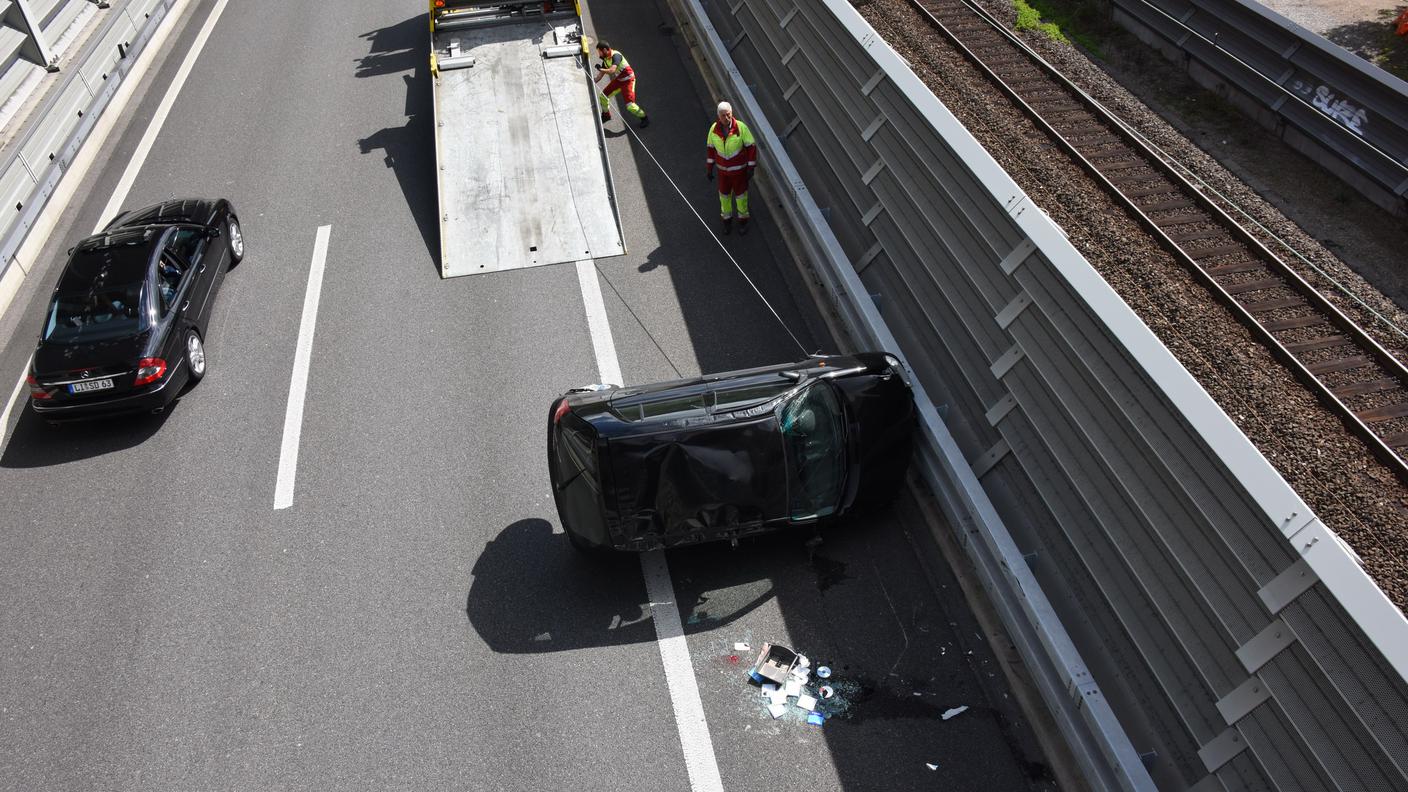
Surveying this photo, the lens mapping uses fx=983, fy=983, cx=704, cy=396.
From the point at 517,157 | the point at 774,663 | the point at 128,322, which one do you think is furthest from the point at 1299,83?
the point at 128,322

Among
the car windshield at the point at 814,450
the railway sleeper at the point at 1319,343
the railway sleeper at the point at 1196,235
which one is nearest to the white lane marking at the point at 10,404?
the car windshield at the point at 814,450

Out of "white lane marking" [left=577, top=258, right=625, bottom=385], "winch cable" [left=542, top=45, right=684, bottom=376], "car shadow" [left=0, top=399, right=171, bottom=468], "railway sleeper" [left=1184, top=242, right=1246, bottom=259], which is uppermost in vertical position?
"railway sleeper" [left=1184, top=242, right=1246, bottom=259]

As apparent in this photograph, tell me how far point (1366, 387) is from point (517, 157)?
32.2 ft

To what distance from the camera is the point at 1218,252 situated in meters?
10.3

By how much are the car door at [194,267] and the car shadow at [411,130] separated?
2.50 meters

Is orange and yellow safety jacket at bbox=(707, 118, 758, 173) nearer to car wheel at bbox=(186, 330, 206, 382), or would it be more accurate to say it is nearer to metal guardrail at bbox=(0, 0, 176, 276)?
car wheel at bbox=(186, 330, 206, 382)

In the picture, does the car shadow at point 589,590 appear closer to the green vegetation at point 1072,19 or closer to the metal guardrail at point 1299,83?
the metal guardrail at point 1299,83

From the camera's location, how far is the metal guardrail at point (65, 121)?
499 inches

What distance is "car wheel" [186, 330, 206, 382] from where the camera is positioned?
34.2 feet

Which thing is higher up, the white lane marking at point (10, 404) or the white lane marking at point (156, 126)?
the white lane marking at point (156, 126)

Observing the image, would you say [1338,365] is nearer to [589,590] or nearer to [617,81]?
[589,590]

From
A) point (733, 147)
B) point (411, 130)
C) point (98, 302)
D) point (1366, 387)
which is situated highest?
point (733, 147)

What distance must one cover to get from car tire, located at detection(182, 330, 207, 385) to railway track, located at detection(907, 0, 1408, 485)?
10.1 m

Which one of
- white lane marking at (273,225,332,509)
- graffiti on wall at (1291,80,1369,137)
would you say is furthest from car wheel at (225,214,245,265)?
graffiti on wall at (1291,80,1369,137)
